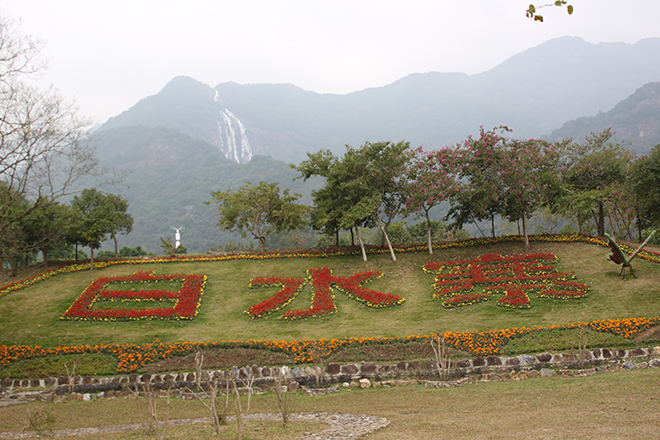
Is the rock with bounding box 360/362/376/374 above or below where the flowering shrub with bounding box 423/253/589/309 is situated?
below

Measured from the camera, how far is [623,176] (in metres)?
28.1

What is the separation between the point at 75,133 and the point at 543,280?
21.8 meters

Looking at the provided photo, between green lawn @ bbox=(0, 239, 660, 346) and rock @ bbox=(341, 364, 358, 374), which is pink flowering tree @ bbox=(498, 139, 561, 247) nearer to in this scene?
green lawn @ bbox=(0, 239, 660, 346)

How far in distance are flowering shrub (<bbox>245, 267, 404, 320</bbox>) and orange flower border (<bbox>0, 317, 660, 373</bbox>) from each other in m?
3.84

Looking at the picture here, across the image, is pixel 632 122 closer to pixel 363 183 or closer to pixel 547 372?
pixel 363 183

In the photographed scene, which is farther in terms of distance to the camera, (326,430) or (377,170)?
(377,170)

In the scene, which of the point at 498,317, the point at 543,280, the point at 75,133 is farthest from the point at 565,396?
the point at 75,133

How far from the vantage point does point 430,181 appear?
26.1 m

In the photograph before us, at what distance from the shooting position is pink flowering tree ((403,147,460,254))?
25.6m

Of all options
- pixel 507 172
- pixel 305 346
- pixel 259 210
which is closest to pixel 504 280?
pixel 507 172

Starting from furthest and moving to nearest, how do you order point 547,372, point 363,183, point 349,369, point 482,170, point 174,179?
point 174,179
point 363,183
point 482,170
point 349,369
point 547,372

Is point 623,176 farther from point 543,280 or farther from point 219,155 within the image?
point 219,155

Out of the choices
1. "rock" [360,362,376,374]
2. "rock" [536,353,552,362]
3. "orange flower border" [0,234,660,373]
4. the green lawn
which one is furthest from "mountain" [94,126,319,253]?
"rock" [536,353,552,362]

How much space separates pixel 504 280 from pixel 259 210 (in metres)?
17.4
